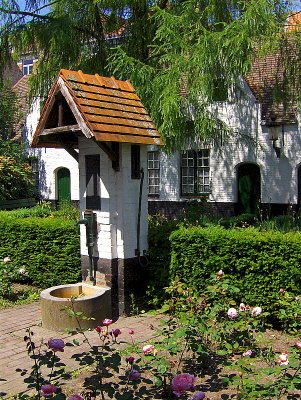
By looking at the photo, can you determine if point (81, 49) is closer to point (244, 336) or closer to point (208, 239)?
point (208, 239)

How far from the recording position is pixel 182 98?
9.69m

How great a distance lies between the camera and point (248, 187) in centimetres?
1667

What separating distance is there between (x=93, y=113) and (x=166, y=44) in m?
4.14

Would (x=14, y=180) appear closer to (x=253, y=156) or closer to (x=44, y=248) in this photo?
(x=253, y=156)

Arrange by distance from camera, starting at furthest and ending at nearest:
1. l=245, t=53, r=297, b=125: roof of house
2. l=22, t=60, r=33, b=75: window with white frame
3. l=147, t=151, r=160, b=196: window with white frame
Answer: l=22, t=60, r=33, b=75: window with white frame < l=147, t=151, r=160, b=196: window with white frame < l=245, t=53, r=297, b=125: roof of house

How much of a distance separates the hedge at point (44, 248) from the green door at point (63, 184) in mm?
12330

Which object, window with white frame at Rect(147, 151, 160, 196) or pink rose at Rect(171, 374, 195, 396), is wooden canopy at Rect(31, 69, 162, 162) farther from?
window with white frame at Rect(147, 151, 160, 196)

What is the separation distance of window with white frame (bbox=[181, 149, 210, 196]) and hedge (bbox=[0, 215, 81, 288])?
30.6 feet

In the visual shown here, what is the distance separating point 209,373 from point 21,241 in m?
5.62

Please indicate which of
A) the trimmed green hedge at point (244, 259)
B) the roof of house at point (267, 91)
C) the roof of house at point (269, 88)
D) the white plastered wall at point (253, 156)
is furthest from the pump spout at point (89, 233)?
the roof of house at point (267, 91)

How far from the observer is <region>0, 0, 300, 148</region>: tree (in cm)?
947

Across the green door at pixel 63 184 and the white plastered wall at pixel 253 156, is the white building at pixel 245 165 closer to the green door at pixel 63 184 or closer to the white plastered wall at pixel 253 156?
the white plastered wall at pixel 253 156

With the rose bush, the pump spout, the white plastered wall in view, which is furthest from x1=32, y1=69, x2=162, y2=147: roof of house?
the white plastered wall

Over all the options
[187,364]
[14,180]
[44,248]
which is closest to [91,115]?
[44,248]
